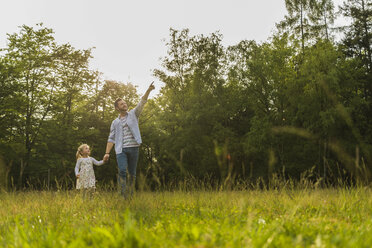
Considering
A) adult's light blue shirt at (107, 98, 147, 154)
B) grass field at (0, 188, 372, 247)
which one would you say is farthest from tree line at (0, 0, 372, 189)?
grass field at (0, 188, 372, 247)

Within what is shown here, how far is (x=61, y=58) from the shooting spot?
20234mm

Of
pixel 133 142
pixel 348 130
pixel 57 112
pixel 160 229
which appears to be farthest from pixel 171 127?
pixel 160 229

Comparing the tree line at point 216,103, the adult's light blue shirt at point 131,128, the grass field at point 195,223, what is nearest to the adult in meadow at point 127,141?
the adult's light blue shirt at point 131,128

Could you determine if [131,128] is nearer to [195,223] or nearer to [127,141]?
[127,141]

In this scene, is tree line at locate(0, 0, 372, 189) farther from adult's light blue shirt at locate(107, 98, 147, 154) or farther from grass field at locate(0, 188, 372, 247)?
grass field at locate(0, 188, 372, 247)

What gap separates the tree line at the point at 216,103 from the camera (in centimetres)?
1853

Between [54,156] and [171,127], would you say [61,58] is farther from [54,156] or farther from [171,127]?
[171,127]

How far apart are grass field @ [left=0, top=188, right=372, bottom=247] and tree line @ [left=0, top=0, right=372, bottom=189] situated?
1249 cm

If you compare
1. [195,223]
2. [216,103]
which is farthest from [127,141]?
[216,103]

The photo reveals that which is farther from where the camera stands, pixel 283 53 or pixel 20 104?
pixel 283 53

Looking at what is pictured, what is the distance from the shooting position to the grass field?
213 centimetres

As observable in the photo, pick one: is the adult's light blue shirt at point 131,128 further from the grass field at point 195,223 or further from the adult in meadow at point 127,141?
the grass field at point 195,223

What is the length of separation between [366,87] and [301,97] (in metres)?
6.29

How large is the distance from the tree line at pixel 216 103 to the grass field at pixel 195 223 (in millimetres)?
12486
